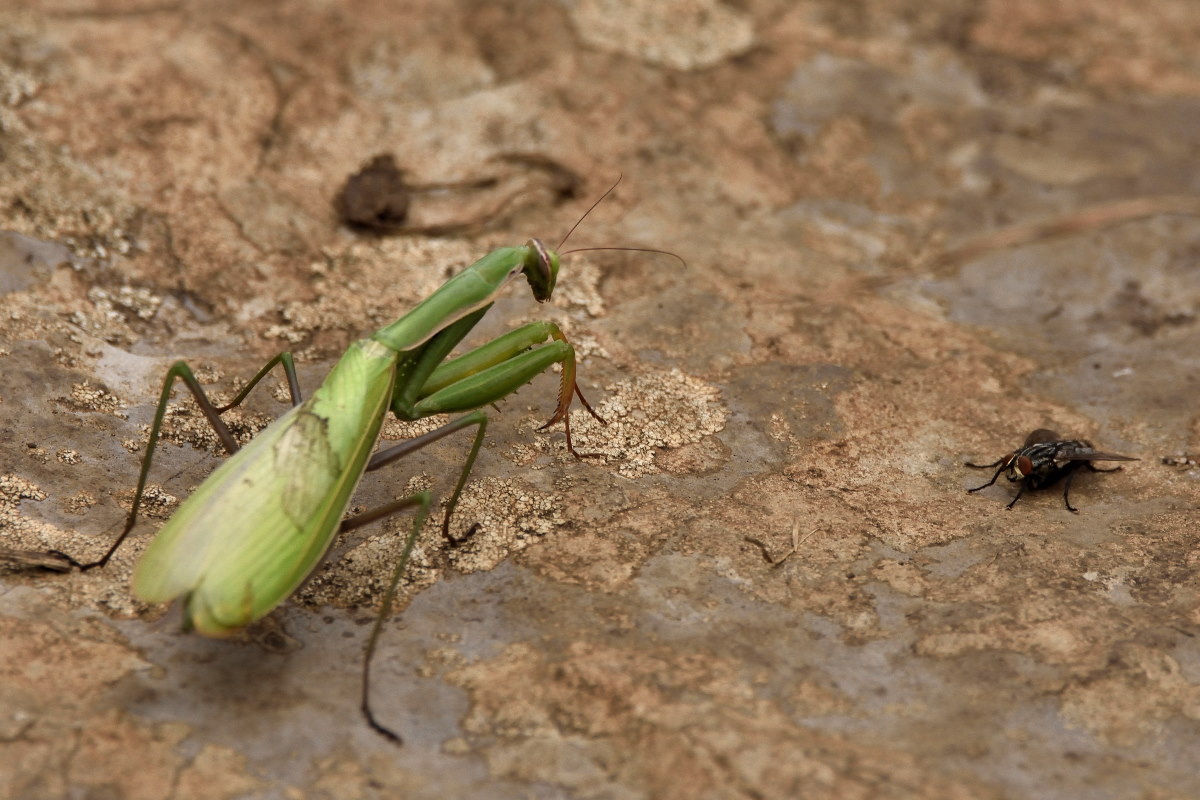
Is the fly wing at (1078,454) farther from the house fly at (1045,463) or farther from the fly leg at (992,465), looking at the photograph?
the fly leg at (992,465)

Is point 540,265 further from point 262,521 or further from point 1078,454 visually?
point 1078,454

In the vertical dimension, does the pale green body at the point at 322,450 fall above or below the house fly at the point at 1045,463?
above

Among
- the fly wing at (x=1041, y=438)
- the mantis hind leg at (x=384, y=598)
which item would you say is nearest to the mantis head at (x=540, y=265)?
the mantis hind leg at (x=384, y=598)

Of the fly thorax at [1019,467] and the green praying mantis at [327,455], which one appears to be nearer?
the green praying mantis at [327,455]

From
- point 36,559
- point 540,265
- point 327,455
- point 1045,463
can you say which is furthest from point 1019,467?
point 36,559

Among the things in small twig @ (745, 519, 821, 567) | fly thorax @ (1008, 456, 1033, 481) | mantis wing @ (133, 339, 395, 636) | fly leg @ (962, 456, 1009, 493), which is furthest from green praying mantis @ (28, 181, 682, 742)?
fly thorax @ (1008, 456, 1033, 481)

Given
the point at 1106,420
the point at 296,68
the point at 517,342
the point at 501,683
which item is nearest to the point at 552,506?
the point at 517,342

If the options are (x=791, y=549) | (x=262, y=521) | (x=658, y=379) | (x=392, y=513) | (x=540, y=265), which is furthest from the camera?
(x=658, y=379)
